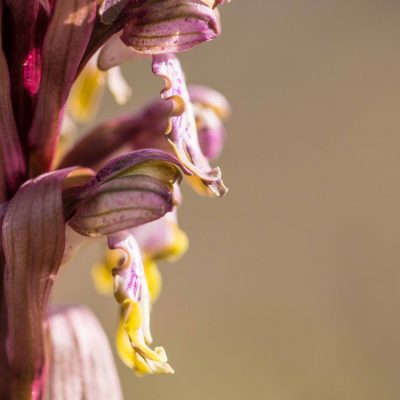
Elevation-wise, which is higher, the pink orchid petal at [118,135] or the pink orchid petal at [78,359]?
the pink orchid petal at [118,135]

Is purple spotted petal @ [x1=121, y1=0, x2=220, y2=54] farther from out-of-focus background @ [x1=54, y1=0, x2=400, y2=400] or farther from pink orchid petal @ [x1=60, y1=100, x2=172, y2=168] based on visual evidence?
out-of-focus background @ [x1=54, y1=0, x2=400, y2=400]

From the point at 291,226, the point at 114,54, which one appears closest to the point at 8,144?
the point at 114,54

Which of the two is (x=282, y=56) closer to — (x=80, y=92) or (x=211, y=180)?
(x=80, y=92)

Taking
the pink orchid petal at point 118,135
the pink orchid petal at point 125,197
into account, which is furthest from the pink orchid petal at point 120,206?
the pink orchid petal at point 118,135

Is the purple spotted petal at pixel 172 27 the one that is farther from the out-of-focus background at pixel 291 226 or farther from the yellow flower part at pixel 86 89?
the out-of-focus background at pixel 291 226

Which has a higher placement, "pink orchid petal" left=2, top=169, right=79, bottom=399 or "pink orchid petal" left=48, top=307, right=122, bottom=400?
"pink orchid petal" left=2, top=169, right=79, bottom=399

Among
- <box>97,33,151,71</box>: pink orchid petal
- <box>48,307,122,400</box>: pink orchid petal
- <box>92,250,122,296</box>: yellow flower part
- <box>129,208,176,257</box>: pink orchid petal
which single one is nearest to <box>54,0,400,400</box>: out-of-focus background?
<box>92,250,122,296</box>: yellow flower part

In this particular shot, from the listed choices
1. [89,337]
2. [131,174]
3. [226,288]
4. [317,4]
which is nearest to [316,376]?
[226,288]
